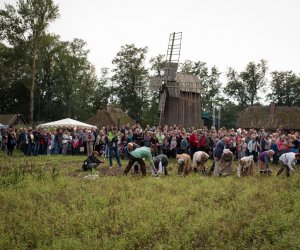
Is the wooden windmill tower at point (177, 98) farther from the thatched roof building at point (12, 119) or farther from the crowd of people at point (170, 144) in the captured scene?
the thatched roof building at point (12, 119)

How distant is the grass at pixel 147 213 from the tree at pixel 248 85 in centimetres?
6262

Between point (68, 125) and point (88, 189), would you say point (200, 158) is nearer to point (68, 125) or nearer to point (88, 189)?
point (88, 189)

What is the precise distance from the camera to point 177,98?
33812mm

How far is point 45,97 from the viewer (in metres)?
67.5

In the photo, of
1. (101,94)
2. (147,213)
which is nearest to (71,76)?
(101,94)

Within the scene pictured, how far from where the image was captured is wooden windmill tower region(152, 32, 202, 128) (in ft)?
111

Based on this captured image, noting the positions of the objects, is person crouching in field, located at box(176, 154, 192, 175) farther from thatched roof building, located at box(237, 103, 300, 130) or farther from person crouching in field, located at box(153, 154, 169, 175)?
thatched roof building, located at box(237, 103, 300, 130)

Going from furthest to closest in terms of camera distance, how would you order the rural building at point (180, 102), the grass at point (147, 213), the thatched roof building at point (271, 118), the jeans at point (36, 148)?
the thatched roof building at point (271, 118) → the rural building at point (180, 102) → the jeans at point (36, 148) → the grass at point (147, 213)

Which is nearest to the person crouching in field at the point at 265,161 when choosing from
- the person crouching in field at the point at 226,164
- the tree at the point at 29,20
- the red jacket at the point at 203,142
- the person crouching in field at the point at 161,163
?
the person crouching in field at the point at 226,164

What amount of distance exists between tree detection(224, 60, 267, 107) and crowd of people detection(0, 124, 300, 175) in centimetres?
5199

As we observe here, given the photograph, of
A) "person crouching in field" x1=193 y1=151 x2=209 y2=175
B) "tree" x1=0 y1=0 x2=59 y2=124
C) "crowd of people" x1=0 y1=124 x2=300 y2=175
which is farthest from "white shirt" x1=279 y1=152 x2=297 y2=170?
"tree" x1=0 y1=0 x2=59 y2=124

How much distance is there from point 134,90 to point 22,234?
176 ft

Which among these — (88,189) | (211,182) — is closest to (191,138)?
(211,182)

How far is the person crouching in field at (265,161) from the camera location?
16.1 m
